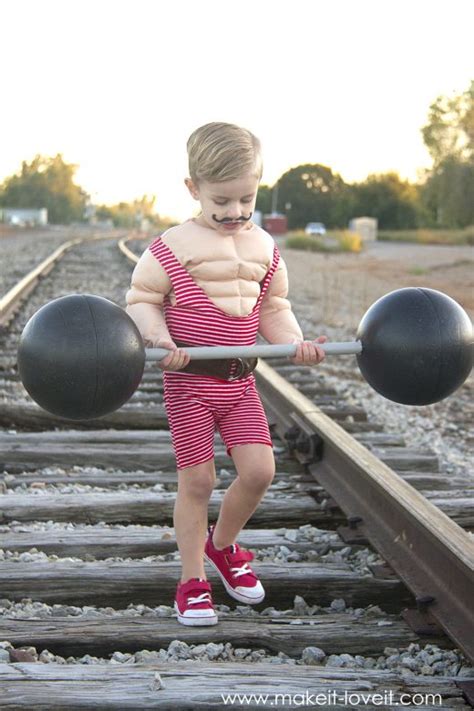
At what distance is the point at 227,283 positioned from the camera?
296 cm

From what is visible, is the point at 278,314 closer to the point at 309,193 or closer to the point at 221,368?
the point at 221,368

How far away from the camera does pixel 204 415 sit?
2.98m

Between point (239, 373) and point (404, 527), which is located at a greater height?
point (239, 373)

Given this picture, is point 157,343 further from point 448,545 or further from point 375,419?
point 375,419

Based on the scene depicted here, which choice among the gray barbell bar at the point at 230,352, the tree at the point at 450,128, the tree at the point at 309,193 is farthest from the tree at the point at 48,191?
the gray barbell bar at the point at 230,352

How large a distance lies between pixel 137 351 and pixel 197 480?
0.57m

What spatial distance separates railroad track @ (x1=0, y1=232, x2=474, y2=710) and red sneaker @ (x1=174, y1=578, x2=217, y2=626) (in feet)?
0.09

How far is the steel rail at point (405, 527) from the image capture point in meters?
2.69

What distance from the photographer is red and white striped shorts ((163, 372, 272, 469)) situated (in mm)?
2965

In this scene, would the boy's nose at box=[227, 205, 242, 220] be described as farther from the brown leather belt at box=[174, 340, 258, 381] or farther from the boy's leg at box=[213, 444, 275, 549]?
the boy's leg at box=[213, 444, 275, 549]

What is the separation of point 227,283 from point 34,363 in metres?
0.69

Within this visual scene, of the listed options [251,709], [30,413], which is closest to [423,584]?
[251,709]

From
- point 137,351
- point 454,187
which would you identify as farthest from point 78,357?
point 454,187

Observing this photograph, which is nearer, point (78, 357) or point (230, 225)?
point (78, 357)
